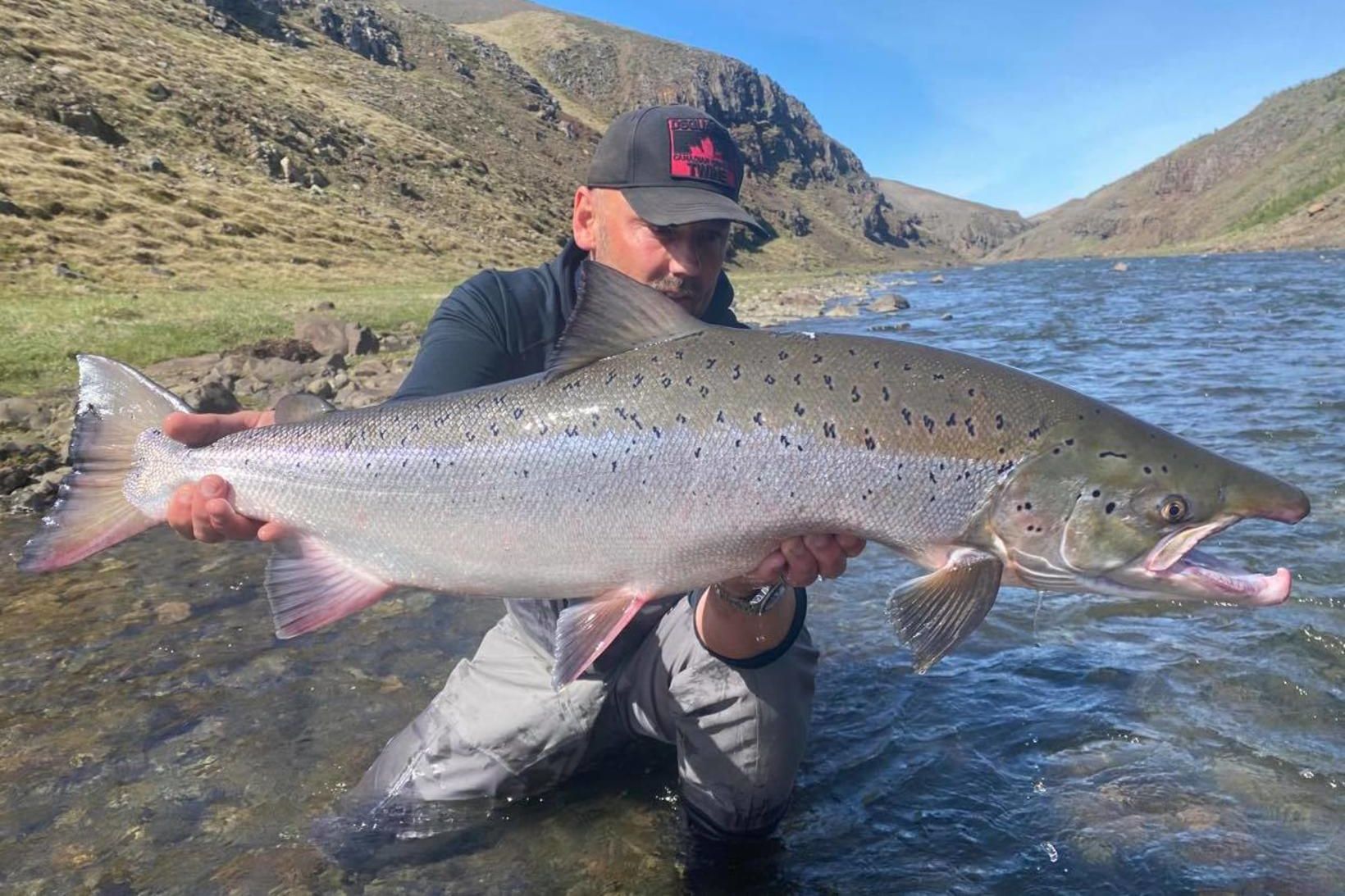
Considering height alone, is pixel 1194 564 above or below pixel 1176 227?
below

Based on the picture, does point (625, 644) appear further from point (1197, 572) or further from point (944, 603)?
point (1197, 572)

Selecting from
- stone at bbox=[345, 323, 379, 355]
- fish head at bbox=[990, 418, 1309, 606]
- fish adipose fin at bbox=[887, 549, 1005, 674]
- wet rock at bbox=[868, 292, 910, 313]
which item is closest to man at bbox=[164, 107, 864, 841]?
fish adipose fin at bbox=[887, 549, 1005, 674]

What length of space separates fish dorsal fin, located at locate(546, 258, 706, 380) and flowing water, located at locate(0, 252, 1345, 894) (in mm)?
1939

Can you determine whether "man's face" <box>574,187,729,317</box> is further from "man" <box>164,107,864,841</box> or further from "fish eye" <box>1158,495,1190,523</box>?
"fish eye" <box>1158,495,1190,523</box>

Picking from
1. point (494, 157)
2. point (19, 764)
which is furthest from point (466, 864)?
point (494, 157)

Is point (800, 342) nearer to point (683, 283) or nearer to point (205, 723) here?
point (683, 283)

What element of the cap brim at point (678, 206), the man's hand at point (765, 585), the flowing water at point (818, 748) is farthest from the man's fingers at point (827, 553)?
the cap brim at point (678, 206)

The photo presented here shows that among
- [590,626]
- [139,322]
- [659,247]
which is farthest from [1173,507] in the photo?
[139,322]

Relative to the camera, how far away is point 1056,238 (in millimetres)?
177375

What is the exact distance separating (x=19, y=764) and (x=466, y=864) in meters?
2.13

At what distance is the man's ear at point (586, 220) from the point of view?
373 centimetres

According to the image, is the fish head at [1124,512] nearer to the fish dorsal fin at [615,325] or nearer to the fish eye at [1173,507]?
the fish eye at [1173,507]

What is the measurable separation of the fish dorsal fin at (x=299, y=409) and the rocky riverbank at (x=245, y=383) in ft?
9.34

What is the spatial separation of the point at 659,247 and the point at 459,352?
0.95m
